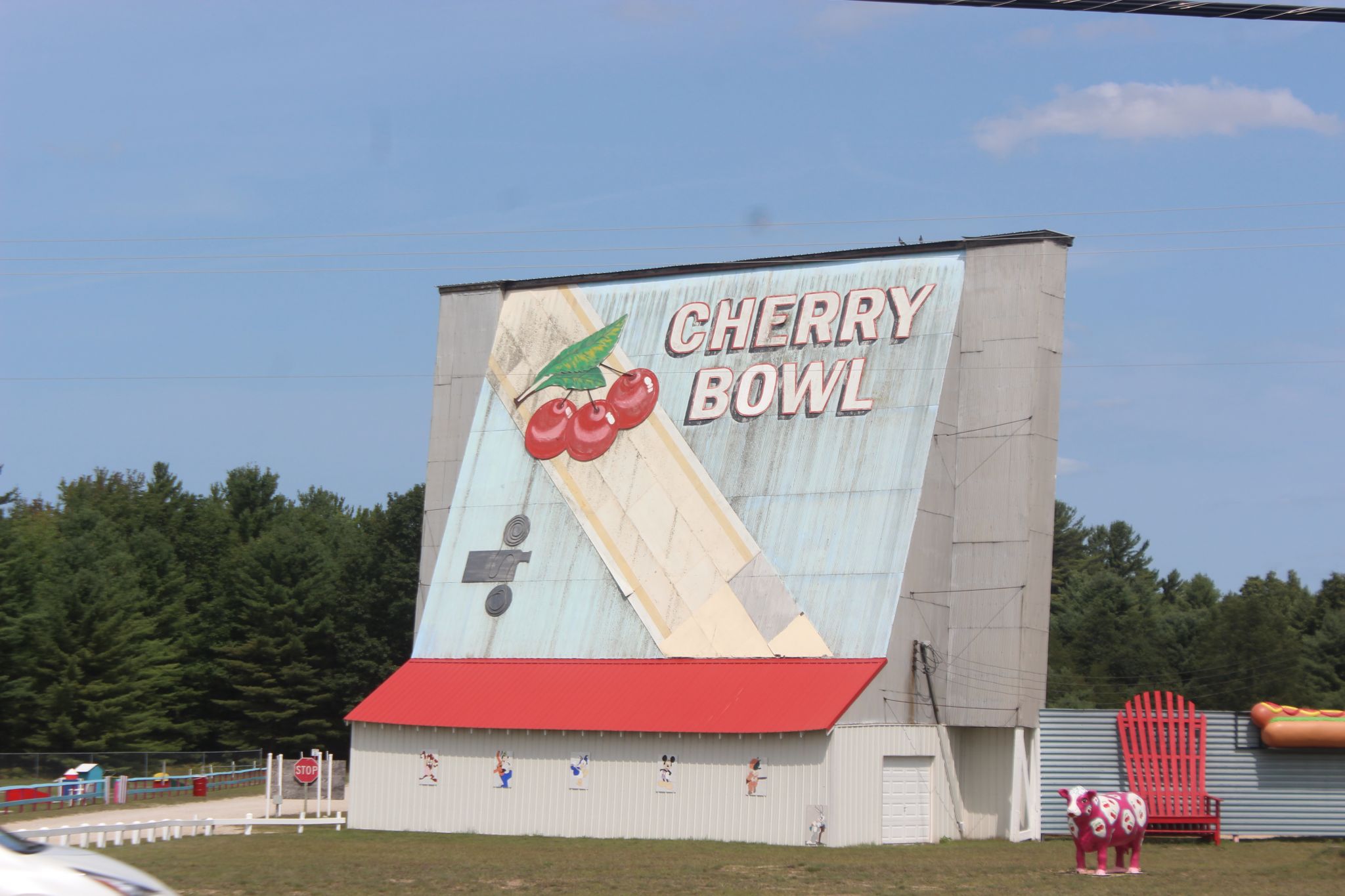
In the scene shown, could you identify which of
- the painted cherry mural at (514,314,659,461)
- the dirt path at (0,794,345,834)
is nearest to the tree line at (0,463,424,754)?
the dirt path at (0,794,345,834)

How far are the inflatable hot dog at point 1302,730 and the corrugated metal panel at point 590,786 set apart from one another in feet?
32.0

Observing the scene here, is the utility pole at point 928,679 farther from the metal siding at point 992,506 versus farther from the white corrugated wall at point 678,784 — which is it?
the white corrugated wall at point 678,784

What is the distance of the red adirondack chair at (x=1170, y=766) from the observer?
32.9m

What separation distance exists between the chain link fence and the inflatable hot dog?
117 feet

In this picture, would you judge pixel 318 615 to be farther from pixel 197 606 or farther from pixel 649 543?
pixel 649 543

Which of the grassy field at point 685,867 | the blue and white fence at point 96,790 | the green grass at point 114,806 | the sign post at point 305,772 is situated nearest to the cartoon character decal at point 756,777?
the grassy field at point 685,867

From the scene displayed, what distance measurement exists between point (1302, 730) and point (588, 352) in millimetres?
20119

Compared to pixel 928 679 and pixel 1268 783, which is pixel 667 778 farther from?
pixel 1268 783

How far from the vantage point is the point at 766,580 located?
37250mm

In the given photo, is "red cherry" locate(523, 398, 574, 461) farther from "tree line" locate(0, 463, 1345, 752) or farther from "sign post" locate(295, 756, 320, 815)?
"tree line" locate(0, 463, 1345, 752)

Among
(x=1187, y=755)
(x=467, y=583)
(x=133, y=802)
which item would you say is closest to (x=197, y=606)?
(x=133, y=802)

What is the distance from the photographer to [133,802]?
46.8 m

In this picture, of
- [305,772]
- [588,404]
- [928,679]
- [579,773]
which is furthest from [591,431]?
[305,772]

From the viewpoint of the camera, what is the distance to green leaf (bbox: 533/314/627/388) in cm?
4216
